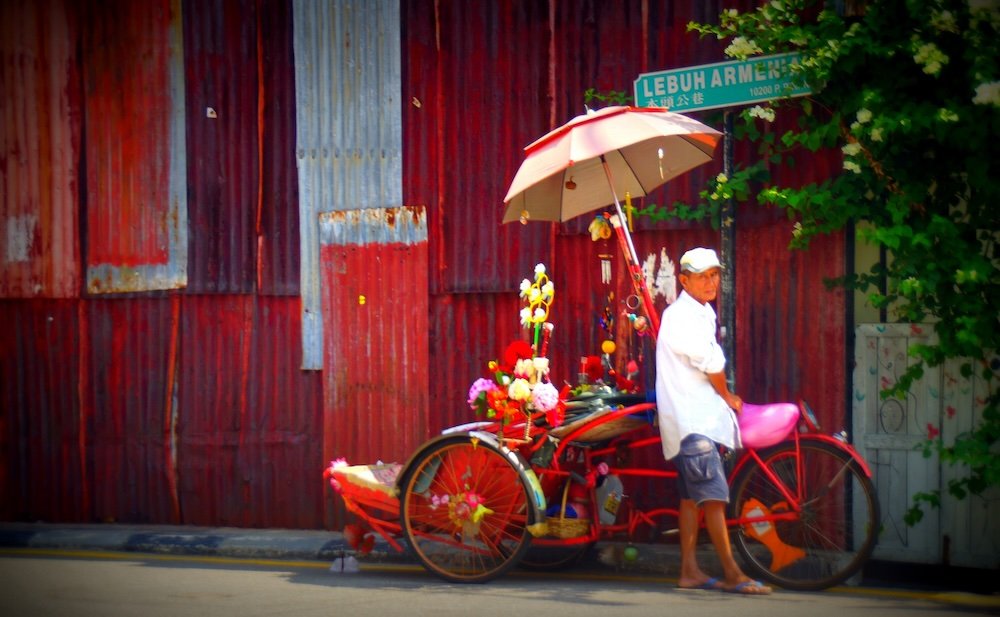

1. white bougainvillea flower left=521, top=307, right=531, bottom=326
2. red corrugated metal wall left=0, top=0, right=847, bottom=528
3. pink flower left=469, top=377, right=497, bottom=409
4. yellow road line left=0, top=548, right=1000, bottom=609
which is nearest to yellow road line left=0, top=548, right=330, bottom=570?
yellow road line left=0, top=548, right=1000, bottom=609

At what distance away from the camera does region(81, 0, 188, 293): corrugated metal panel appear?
384 inches

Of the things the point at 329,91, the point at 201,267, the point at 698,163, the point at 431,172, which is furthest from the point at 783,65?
the point at 201,267

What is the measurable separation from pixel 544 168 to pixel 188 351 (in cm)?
423

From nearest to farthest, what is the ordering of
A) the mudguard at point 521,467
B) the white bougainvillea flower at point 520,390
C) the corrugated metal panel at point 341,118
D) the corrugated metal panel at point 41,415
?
the mudguard at point 521,467, the white bougainvillea flower at point 520,390, the corrugated metal panel at point 341,118, the corrugated metal panel at point 41,415

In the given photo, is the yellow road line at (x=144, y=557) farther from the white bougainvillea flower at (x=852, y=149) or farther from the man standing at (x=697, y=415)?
the white bougainvillea flower at (x=852, y=149)

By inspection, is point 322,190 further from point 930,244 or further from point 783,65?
point 930,244

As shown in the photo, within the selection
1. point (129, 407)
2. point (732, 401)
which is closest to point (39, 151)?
point (129, 407)

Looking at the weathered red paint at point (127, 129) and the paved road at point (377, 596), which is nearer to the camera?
the paved road at point (377, 596)

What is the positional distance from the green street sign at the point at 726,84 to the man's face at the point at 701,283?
1230 millimetres

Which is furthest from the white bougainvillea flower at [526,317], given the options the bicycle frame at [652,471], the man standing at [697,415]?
the man standing at [697,415]

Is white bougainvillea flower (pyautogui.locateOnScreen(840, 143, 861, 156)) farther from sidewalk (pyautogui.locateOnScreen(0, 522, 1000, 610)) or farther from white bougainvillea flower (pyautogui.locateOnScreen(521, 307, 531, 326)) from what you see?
sidewalk (pyautogui.locateOnScreen(0, 522, 1000, 610))

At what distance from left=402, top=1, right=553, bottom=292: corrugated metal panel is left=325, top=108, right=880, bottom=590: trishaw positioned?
3.87 feet

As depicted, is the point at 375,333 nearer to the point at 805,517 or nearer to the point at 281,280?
the point at 281,280

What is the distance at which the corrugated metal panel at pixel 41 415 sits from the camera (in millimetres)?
10008
